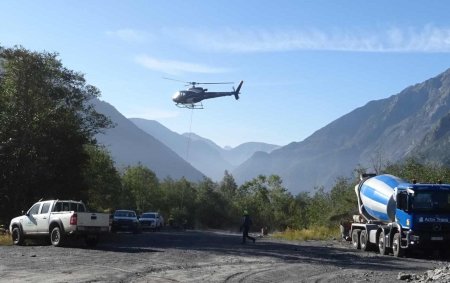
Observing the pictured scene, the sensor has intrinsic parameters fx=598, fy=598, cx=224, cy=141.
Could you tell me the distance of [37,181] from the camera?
34688mm

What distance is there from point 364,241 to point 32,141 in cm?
1953

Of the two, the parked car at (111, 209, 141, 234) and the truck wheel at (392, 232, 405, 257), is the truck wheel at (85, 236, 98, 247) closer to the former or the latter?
the truck wheel at (392, 232, 405, 257)

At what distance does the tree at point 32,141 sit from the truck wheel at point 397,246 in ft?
66.1

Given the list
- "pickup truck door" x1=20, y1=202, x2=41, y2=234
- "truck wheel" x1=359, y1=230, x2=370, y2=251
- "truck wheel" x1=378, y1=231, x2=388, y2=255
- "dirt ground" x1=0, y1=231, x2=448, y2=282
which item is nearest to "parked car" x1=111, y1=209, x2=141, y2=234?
"pickup truck door" x1=20, y1=202, x2=41, y2=234

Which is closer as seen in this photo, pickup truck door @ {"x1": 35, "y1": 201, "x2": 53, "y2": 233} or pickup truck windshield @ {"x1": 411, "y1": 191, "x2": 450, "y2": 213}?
pickup truck windshield @ {"x1": 411, "y1": 191, "x2": 450, "y2": 213}

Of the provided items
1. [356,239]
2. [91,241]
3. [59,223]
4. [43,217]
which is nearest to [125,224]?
[91,241]

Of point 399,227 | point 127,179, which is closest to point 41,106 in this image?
A: point 399,227

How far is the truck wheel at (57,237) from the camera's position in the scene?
2531 cm

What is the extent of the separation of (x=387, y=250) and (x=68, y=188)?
21096 millimetres

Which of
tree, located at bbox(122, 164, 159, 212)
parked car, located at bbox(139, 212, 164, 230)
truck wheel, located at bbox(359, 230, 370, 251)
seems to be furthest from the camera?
tree, located at bbox(122, 164, 159, 212)

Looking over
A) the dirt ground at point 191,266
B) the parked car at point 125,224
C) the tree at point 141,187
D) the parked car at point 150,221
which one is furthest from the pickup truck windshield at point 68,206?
the tree at point 141,187

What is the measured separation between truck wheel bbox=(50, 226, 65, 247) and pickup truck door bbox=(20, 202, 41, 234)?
1123 millimetres

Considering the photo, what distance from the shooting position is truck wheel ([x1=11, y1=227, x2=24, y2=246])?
2711 centimetres

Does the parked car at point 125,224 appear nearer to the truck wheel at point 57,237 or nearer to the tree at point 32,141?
the tree at point 32,141
